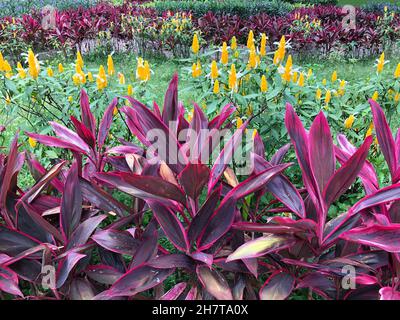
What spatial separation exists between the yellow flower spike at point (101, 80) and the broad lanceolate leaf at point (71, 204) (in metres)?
1.23

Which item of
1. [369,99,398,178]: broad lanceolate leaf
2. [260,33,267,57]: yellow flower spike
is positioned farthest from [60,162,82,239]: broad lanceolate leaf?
[260,33,267,57]: yellow flower spike

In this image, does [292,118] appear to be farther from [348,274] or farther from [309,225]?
[348,274]

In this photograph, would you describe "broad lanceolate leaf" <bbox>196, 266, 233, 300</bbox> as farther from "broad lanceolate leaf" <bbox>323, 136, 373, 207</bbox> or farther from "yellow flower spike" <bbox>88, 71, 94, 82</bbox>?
"yellow flower spike" <bbox>88, 71, 94, 82</bbox>

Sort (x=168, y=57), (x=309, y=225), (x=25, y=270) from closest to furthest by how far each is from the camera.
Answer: (x=309, y=225), (x=25, y=270), (x=168, y=57)

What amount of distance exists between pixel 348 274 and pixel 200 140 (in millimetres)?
554

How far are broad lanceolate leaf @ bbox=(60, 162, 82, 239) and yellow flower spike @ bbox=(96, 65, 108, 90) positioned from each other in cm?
123

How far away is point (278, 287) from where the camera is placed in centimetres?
109

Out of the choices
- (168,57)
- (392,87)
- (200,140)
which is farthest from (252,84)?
(168,57)

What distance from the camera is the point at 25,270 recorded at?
3.90ft

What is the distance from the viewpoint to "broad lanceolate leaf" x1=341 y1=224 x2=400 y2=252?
101cm

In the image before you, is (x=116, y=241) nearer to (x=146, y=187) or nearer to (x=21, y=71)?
(x=146, y=187)

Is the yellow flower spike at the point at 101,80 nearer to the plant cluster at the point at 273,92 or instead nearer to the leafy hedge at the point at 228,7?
the plant cluster at the point at 273,92

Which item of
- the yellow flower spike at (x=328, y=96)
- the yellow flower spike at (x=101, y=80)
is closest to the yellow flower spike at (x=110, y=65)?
the yellow flower spike at (x=101, y=80)

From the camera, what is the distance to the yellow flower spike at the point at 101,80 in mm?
2354
